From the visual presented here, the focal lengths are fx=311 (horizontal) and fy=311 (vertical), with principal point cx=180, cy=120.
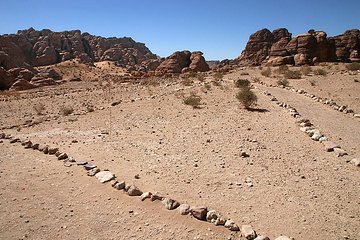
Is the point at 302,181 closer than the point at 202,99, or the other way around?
the point at 302,181

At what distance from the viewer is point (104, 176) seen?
6840 millimetres

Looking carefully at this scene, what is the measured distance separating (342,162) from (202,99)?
1014cm

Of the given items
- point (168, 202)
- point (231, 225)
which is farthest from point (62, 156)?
point (231, 225)

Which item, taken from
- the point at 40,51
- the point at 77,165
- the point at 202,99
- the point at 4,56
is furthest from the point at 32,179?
the point at 40,51

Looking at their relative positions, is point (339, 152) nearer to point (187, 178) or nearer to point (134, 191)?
point (187, 178)

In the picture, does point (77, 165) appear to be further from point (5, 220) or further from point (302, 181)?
point (302, 181)

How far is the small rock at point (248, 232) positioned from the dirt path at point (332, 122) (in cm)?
492

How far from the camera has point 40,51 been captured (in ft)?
237

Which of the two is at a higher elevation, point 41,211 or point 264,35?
point 264,35

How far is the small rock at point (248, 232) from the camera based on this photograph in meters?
4.50

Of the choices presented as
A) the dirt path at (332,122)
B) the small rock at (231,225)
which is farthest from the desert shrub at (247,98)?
the small rock at (231,225)

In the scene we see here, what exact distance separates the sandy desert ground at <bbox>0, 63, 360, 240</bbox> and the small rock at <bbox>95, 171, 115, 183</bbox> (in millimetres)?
179

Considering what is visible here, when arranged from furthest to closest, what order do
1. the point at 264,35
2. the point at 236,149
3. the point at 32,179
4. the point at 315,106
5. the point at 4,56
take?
the point at 264,35, the point at 4,56, the point at 315,106, the point at 236,149, the point at 32,179

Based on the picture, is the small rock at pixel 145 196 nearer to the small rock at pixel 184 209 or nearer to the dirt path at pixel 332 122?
the small rock at pixel 184 209
